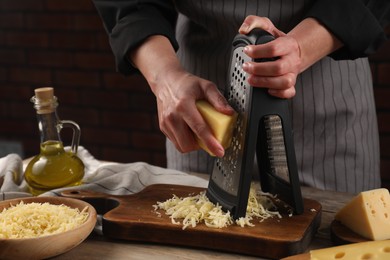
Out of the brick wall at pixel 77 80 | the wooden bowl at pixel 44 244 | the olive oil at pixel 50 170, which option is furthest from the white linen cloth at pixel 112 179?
the brick wall at pixel 77 80

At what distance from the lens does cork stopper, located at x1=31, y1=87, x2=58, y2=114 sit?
1.53 metres

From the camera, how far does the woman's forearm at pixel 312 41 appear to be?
147 centimetres

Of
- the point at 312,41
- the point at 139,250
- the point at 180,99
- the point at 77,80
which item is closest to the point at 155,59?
the point at 180,99

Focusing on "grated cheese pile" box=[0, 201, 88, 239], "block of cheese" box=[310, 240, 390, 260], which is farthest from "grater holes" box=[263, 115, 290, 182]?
"grated cheese pile" box=[0, 201, 88, 239]

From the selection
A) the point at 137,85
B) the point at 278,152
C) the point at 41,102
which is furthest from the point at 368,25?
the point at 137,85

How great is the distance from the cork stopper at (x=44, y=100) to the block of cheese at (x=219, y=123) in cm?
36

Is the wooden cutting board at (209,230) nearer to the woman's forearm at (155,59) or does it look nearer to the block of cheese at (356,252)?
the block of cheese at (356,252)

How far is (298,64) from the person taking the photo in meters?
1.38

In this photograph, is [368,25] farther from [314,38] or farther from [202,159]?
[202,159]

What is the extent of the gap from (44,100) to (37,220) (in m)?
0.35

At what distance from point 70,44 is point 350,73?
1.92 metres

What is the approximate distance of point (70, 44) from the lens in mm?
3471

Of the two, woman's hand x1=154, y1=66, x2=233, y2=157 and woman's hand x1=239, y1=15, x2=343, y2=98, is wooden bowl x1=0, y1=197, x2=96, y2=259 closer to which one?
woman's hand x1=154, y1=66, x2=233, y2=157

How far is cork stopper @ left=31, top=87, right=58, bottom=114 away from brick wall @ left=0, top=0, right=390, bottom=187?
5.79 feet
